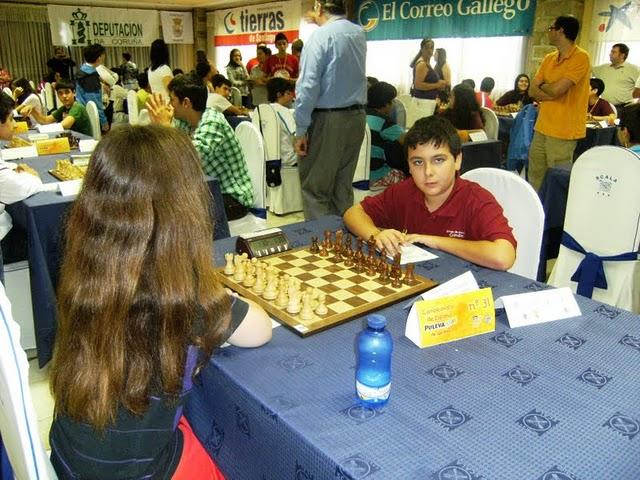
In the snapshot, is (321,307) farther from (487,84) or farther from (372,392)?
(487,84)

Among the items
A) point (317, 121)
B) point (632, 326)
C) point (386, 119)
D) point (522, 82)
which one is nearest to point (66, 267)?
point (632, 326)

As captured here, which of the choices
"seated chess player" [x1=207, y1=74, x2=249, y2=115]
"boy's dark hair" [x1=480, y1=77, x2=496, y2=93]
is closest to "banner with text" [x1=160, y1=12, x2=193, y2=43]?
"seated chess player" [x1=207, y1=74, x2=249, y2=115]

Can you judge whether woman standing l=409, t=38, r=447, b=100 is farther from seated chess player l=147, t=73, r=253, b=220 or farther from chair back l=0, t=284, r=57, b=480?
chair back l=0, t=284, r=57, b=480

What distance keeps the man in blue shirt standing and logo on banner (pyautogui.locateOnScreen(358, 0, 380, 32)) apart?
6.32 meters

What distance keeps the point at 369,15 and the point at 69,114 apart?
19.9ft

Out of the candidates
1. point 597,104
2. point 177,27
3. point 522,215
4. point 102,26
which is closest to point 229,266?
point 522,215

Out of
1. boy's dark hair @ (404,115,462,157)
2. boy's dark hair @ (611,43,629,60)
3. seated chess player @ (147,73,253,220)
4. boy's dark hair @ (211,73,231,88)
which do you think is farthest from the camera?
boy's dark hair @ (611,43,629,60)

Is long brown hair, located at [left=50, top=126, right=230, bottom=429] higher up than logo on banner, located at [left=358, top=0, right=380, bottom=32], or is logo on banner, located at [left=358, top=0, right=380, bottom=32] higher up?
logo on banner, located at [left=358, top=0, right=380, bottom=32]

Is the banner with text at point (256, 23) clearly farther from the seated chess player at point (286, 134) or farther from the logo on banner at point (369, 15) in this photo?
the seated chess player at point (286, 134)

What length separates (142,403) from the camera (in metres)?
0.93

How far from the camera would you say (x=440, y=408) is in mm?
967

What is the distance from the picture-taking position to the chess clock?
1685 mm

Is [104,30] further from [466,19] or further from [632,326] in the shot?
[632,326]

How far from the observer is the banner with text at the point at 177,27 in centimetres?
1274
